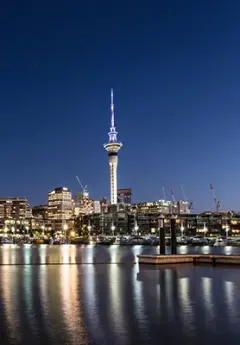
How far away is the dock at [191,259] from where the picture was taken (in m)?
38.2

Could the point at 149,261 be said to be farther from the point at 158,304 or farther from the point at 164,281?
the point at 158,304

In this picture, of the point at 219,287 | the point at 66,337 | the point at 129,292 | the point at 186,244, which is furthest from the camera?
the point at 186,244

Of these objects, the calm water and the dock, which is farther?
the dock

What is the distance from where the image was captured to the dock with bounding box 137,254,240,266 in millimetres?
38250

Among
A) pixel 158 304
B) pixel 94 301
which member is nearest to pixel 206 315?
pixel 158 304

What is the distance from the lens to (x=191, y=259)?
4016 cm

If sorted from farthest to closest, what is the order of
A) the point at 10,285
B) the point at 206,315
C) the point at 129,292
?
the point at 10,285
the point at 129,292
the point at 206,315

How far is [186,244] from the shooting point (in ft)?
495

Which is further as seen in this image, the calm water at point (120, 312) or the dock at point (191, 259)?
the dock at point (191, 259)

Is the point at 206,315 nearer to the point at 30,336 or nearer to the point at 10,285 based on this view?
the point at 30,336

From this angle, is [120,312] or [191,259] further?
[191,259]

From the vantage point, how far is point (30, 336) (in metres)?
12.4

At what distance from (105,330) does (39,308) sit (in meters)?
4.47

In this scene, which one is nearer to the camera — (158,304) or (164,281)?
(158,304)
